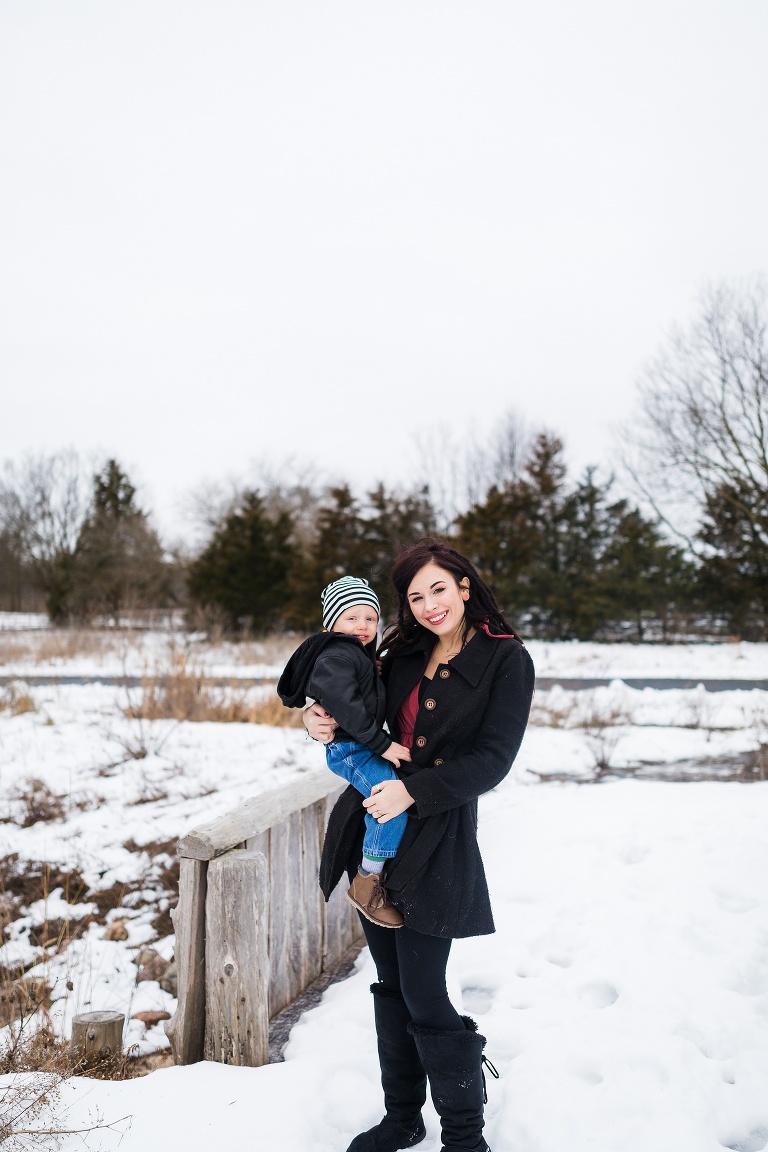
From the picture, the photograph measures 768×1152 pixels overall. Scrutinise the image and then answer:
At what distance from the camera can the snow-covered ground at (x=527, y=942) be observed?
7.20ft

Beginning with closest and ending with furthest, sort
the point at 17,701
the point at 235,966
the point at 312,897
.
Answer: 1. the point at 235,966
2. the point at 312,897
3. the point at 17,701

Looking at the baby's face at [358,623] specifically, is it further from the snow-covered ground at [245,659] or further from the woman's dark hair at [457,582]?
the snow-covered ground at [245,659]

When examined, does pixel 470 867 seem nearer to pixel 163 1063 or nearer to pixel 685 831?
pixel 163 1063

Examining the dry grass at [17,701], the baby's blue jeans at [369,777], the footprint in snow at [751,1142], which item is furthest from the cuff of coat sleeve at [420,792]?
the dry grass at [17,701]

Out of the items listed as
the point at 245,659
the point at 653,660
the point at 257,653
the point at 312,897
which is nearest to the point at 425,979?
the point at 312,897

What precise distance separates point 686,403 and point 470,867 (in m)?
20.5

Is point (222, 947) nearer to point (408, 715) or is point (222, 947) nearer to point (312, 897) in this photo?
point (312, 897)

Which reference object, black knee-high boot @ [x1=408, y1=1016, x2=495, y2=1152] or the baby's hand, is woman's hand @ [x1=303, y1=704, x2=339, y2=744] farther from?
black knee-high boot @ [x1=408, y1=1016, x2=495, y2=1152]

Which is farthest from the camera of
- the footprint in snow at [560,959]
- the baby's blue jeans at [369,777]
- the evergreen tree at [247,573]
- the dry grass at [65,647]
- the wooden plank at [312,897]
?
the evergreen tree at [247,573]

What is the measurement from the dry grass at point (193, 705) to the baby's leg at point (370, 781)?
617 centimetres

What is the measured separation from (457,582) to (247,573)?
2088 centimetres

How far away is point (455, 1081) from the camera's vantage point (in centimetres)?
198

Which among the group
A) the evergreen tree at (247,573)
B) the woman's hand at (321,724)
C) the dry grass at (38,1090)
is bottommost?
the dry grass at (38,1090)

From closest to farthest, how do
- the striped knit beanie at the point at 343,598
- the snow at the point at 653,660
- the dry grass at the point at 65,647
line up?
the striped knit beanie at the point at 343,598 → the dry grass at the point at 65,647 → the snow at the point at 653,660
